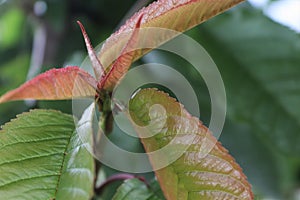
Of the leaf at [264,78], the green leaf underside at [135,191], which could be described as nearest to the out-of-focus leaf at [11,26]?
the leaf at [264,78]

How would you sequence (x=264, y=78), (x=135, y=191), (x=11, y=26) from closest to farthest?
1. (x=135, y=191)
2. (x=264, y=78)
3. (x=11, y=26)

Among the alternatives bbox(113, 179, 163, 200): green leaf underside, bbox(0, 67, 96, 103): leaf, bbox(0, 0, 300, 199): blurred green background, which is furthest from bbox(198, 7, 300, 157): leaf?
bbox(0, 67, 96, 103): leaf

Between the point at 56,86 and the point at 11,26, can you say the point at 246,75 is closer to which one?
the point at 56,86

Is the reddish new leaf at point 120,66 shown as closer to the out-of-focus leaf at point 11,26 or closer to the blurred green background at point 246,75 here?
the blurred green background at point 246,75

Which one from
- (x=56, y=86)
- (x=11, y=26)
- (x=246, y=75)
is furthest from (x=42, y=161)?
(x=11, y=26)

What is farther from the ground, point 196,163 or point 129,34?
point 129,34

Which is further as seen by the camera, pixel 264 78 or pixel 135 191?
pixel 264 78

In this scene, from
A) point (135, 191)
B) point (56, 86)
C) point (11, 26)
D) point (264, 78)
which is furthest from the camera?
point (11, 26)
